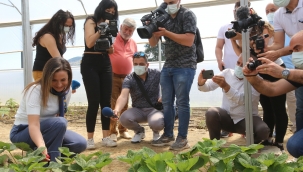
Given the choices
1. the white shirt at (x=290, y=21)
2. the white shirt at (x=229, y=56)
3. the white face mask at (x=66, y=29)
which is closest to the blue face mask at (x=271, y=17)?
the white shirt at (x=229, y=56)

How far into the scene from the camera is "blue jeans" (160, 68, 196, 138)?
3.46 metres

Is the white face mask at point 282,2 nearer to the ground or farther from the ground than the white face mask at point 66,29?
farther from the ground

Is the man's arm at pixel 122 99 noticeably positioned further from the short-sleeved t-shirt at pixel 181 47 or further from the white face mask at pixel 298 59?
the white face mask at pixel 298 59

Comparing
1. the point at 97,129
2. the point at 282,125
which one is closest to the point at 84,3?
the point at 97,129

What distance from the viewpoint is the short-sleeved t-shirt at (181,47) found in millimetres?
3457

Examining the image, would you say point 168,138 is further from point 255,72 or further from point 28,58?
point 28,58

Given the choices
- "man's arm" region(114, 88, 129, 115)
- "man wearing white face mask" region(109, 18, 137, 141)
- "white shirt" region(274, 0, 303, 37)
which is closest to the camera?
"white shirt" region(274, 0, 303, 37)

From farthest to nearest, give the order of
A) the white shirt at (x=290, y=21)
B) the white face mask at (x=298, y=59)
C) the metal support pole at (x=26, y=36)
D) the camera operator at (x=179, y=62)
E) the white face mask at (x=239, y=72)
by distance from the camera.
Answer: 1. the metal support pole at (x=26, y=36)
2. the camera operator at (x=179, y=62)
3. the white face mask at (x=239, y=72)
4. the white shirt at (x=290, y=21)
5. the white face mask at (x=298, y=59)

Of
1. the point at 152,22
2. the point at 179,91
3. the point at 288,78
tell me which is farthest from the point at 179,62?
the point at 288,78

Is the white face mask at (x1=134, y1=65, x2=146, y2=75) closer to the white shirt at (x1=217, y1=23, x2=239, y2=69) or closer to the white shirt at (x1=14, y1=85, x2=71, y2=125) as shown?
the white shirt at (x1=217, y1=23, x2=239, y2=69)

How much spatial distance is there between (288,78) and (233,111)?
3.38 feet


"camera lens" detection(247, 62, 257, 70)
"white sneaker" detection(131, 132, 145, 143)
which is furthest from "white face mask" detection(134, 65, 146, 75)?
"camera lens" detection(247, 62, 257, 70)

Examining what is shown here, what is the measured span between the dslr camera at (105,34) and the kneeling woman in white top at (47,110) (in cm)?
76

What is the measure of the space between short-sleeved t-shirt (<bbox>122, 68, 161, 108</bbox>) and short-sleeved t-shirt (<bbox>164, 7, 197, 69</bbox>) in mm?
Answer: 500
